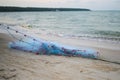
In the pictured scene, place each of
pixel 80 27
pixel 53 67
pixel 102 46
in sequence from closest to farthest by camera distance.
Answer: pixel 53 67, pixel 102 46, pixel 80 27

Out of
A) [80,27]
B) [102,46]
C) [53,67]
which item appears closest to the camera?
[53,67]

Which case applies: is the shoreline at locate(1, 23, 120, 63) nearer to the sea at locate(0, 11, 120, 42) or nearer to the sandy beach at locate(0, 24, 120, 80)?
the sandy beach at locate(0, 24, 120, 80)

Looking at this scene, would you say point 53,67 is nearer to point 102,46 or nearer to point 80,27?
point 102,46

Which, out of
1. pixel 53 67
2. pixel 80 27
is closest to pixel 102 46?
pixel 53 67

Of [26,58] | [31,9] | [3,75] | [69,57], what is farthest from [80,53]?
A: [31,9]

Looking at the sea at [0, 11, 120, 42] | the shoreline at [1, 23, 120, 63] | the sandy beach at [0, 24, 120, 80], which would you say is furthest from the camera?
the sea at [0, 11, 120, 42]

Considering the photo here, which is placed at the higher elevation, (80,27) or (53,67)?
(53,67)

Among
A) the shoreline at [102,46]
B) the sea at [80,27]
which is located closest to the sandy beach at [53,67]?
the shoreline at [102,46]

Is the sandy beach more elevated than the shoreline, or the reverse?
the sandy beach

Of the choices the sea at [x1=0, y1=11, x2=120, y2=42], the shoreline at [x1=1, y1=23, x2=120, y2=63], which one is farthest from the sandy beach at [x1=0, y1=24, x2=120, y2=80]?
the sea at [x1=0, y1=11, x2=120, y2=42]

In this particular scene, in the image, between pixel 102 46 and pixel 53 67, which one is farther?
pixel 102 46

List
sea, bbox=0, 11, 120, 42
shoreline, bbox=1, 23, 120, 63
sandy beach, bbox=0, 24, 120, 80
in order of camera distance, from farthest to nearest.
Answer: sea, bbox=0, 11, 120, 42
shoreline, bbox=1, 23, 120, 63
sandy beach, bbox=0, 24, 120, 80

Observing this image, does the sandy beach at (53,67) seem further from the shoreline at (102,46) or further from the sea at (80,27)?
the sea at (80,27)

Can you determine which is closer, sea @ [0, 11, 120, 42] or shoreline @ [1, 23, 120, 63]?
shoreline @ [1, 23, 120, 63]
